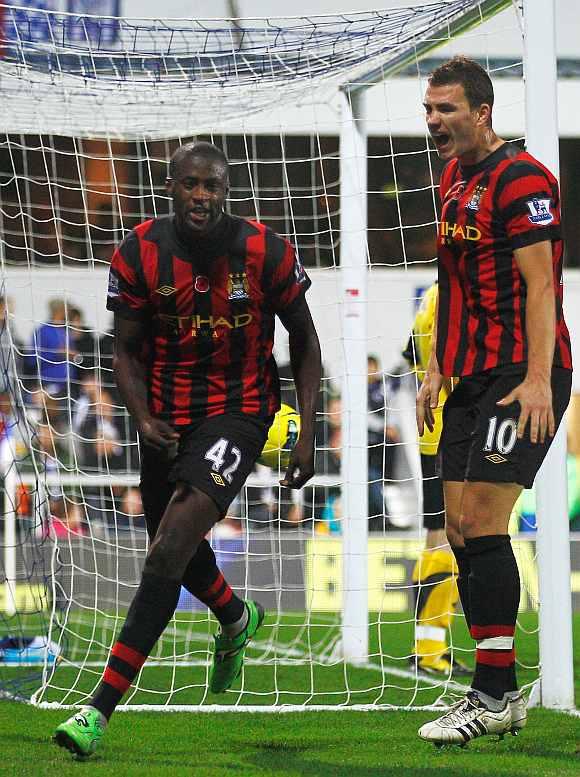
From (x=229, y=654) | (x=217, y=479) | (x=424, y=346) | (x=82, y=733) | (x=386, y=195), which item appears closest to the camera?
(x=82, y=733)

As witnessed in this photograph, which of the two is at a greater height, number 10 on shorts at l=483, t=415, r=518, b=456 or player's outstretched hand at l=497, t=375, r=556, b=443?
player's outstretched hand at l=497, t=375, r=556, b=443

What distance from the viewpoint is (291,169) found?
13695mm

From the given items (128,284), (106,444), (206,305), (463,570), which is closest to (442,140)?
(206,305)

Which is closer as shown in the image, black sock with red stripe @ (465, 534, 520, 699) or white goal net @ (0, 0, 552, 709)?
black sock with red stripe @ (465, 534, 520, 699)

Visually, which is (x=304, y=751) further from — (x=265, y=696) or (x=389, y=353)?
(x=389, y=353)

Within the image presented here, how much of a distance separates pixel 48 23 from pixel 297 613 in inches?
200

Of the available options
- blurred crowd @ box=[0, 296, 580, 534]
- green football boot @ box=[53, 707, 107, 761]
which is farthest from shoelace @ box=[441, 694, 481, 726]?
blurred crowd @ box=[0, 296, 580, 534]

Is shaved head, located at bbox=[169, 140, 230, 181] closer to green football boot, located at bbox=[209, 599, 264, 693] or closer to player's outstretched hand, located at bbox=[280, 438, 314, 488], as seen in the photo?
player's outstretched hand, located at bbox=[280, 438, 314, 488]

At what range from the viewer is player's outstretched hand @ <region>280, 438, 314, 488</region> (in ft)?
15.2

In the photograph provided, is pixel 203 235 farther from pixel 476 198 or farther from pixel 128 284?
pixel 476 198

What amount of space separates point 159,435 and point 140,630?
0.67 metres

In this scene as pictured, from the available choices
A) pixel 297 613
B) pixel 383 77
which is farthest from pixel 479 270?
pixel 297 613

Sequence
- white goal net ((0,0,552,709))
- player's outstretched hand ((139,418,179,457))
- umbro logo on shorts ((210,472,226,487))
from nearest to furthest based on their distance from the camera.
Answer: umbro logo on shorts ((210,472,226,487)), player's outstretched hand ((139,418,179,457)), white goal net ((0,0,552,709))

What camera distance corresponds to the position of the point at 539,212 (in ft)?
13.8
